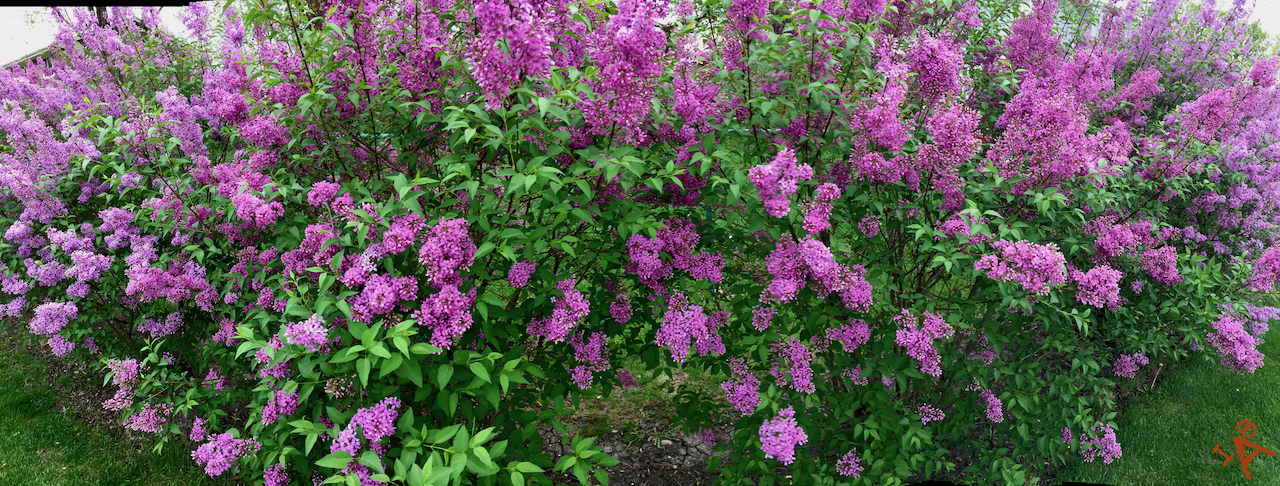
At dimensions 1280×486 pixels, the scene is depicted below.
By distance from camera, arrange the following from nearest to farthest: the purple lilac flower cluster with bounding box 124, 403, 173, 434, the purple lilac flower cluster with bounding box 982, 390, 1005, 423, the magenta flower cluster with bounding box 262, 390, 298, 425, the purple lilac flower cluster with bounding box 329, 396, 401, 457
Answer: the purple lilac flower cluster with bounding box 329, 396, 401, 457 < the magenta flower cluster with bounding box 262, 390, 298, 425 < the purple lilac flower cluster with bounding box 982, 390, 1005, 423 < the purple lilac flower cluster with bounding box 124, 403, 173, 434

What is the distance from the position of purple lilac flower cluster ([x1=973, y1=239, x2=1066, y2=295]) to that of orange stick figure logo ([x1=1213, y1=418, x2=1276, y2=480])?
308 centimetres

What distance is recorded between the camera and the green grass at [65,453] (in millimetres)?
4164

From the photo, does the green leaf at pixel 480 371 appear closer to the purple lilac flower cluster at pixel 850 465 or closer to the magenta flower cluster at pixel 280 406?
the magenta flower cluster at pixel 280 406

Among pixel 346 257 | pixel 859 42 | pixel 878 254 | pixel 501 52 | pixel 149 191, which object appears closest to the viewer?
pixel 501 52

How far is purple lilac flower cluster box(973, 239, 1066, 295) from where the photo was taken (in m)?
2.54

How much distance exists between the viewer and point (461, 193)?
2.62 metres

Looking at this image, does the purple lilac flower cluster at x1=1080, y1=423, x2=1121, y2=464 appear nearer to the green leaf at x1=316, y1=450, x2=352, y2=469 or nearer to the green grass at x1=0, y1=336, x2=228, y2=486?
the green leaf at x1=316, y1=450, x2=352, y2=469

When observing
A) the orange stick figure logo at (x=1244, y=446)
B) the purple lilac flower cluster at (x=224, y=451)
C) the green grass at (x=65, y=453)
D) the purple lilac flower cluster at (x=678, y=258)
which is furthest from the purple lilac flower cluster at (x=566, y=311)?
the orange stick figure logo at (x=1244, y=446)

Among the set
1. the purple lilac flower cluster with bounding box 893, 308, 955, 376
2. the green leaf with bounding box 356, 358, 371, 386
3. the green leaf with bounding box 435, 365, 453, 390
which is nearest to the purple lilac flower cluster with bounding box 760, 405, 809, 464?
the purple lilac flower cluster with bounding box 893, 308, 955, 376

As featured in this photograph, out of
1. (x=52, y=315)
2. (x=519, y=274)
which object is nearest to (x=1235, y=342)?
(x=519, y=274)

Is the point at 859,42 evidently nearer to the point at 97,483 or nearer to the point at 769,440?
the point at 769,440

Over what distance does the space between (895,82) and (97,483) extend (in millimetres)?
4930

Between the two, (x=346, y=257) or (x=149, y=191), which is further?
(x=149, y=191)

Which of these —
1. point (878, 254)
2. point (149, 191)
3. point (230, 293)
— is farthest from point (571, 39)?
point (149, 191)
